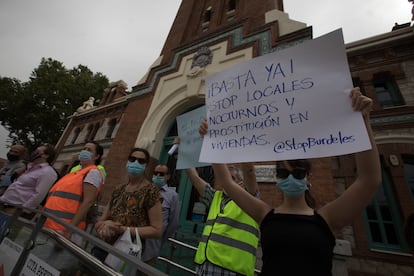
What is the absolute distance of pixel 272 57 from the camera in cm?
151

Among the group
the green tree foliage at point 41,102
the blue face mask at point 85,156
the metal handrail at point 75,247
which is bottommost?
the metal handrail at point 75,247

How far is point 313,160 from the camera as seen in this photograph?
3811mm

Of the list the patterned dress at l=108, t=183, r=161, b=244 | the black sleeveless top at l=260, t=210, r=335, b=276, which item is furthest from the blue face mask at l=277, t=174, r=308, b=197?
the patterned dress at l=108, t=183, r=161, b=244

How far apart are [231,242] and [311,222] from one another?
733 millimetres

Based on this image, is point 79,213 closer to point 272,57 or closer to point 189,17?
point 272,57

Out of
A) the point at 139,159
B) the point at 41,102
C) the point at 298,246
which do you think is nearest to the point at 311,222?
the point at 298,246

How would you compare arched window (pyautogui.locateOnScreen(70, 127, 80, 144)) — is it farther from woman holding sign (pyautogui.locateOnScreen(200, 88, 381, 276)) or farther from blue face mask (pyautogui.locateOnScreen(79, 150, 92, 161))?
woman holding sign (pyautogui.locateOnScreen(200, 88, 381, 276))

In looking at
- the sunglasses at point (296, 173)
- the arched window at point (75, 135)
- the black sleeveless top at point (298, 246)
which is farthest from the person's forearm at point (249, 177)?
the arched window at point (75, 135)

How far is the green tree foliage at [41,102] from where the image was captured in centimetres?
1767

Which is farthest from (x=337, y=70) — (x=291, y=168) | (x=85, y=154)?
(x=85, y=154)

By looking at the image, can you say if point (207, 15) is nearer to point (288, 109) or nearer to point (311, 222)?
point (288, 109)

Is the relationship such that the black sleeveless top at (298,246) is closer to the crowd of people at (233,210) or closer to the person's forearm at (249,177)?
the crowd of people at (233,210)

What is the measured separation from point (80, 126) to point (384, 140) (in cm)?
1487

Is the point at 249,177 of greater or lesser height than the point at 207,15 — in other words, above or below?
below
